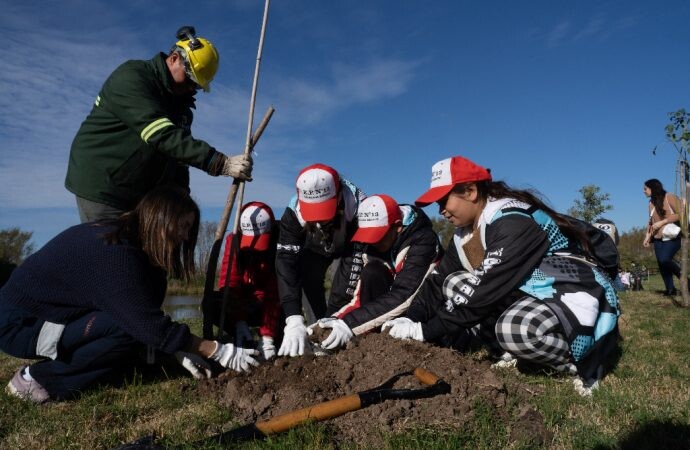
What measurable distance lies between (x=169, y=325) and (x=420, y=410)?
139cm

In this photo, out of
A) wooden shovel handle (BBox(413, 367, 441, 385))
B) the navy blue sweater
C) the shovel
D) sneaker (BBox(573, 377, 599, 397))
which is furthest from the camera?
sneaker (BBox(573, 377, 599, 397))

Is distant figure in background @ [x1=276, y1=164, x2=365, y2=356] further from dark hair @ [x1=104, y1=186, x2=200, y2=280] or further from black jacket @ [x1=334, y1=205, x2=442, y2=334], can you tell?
dark hair @ [x1=104, y1=186, x2=200, y2=280]

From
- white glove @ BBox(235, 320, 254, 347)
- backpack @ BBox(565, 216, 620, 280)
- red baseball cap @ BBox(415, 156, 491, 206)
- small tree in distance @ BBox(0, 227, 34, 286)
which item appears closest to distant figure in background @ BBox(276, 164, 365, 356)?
white glove @ BBox(235, 320, 254, 347)

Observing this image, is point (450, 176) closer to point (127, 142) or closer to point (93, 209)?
point (127, 142)

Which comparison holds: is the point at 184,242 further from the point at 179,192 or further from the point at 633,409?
the point at 633,409

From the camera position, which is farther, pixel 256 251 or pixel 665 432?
pixel 256 251

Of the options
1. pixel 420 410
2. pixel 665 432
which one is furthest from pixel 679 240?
pixel 420 410

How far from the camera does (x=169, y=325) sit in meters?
2.60

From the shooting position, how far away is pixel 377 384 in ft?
8.26

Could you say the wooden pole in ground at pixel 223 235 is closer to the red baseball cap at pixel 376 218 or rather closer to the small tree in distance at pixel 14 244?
the red baseball cap at pixel 376 218

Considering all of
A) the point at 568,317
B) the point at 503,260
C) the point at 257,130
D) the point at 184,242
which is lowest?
the point at 568,317

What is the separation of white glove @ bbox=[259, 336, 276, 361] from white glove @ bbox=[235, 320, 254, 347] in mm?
180

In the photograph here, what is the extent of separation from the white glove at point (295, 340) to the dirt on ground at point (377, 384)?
240 mm

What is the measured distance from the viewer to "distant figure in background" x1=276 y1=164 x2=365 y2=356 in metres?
3.40
